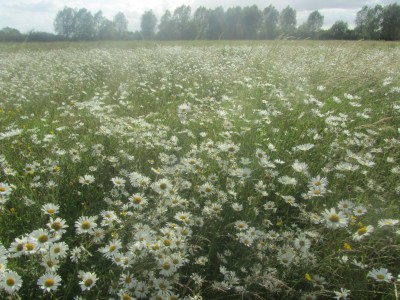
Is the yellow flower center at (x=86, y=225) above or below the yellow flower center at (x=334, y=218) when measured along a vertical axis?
below

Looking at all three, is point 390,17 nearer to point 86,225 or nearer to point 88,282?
point 86,225

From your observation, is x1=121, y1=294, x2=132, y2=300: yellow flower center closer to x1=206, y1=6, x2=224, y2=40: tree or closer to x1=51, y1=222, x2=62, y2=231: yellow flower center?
x1=51, y1=222, x2=62, y2=231: yellow flower center

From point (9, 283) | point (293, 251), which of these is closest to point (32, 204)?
point (9, 283)

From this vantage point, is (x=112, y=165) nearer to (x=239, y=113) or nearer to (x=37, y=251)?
(x=37, y=251)

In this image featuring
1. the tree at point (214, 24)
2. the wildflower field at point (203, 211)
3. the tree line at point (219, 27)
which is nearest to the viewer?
the wildflower field at point (203, 211)

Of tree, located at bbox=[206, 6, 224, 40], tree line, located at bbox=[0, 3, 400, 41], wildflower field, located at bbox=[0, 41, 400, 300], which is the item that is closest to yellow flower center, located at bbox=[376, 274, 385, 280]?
wildflower field, located at bbox=[0, 41, 400, 300]

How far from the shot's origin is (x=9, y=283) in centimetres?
140

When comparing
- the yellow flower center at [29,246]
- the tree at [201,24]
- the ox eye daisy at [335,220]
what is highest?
the tree at [201,24]

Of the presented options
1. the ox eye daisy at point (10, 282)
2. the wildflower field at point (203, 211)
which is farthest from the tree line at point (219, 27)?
the ox eye daisy at point (10, 282)

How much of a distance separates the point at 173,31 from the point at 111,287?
27.8 m

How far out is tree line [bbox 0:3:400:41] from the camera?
912 inches

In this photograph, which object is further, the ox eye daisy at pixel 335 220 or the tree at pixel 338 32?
the tree at pixel 338 32

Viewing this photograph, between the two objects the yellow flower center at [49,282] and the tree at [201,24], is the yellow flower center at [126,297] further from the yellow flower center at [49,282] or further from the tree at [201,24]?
the tree at [201,24]

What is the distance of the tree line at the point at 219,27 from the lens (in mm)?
23172
